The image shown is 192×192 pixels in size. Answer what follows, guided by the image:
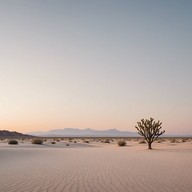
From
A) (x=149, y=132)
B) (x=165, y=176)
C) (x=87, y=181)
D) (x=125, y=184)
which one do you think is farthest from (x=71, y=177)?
(x=149, y=132)

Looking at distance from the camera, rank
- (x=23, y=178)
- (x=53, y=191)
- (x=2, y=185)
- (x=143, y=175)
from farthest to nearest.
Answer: (x=143, y=175) → (x=23, y=178) → (x=2, y=185) → (x=53, y=191)

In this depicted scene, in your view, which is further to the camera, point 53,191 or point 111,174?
point 111,174

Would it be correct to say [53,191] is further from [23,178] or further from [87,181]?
[23,178]

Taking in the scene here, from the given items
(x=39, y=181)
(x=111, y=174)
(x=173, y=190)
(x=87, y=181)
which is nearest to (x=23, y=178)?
(x=39, y=181)

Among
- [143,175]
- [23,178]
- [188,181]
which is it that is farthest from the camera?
[143,175]

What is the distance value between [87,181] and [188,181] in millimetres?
3153

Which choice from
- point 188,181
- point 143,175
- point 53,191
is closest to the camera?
point 53,191

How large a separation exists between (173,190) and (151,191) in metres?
0.61

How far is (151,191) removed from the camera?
8531 millimetres

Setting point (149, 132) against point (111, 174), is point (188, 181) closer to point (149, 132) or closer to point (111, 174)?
point (111, 174)

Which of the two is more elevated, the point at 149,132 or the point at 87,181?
the point at 149,132

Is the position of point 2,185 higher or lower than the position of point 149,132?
lower

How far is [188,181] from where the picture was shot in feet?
33.6

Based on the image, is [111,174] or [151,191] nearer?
[151,191]
